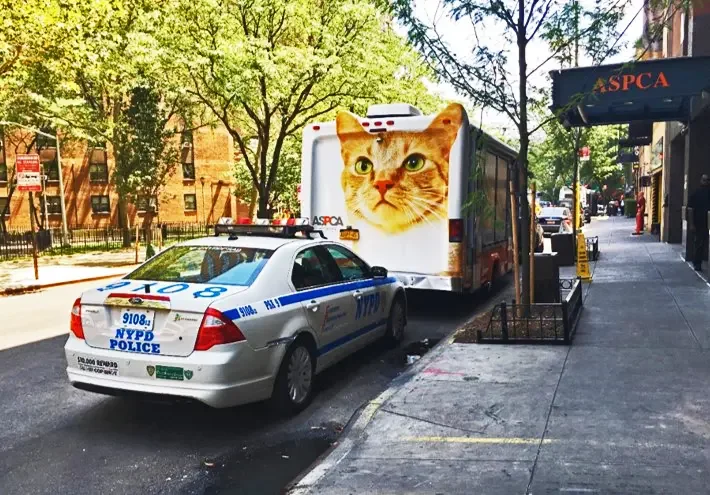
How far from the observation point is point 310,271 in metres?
6.07

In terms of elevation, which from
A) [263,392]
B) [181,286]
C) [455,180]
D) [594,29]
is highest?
[594,29]

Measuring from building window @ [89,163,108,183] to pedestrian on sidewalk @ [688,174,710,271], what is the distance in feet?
135

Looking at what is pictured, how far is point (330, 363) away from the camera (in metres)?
6.12

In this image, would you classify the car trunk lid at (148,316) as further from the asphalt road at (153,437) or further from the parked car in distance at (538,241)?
the parked car in distance at (538,241)

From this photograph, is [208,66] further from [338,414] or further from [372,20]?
[338,414]

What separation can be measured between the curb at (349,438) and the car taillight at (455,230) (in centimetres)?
272

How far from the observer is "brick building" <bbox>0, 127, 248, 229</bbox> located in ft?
142

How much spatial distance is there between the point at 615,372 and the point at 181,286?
160 inches

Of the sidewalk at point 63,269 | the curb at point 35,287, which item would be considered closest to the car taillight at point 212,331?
the curb at point 35,287

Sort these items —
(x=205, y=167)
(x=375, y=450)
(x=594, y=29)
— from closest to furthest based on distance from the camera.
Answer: (x=375, y=450), (x=594, y=29), (x=205, y=167)

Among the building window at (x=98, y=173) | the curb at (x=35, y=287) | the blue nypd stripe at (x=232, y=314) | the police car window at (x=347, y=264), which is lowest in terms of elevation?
the curb at (x=35, y=287)

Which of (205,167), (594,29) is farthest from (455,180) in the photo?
(205,167)

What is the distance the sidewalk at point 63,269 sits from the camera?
1549 cm

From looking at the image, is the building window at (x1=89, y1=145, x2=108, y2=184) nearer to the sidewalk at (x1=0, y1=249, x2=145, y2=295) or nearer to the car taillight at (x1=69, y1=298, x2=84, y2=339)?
the sidewalk at (x1=0, y1=249, x2=145, y2=295)
